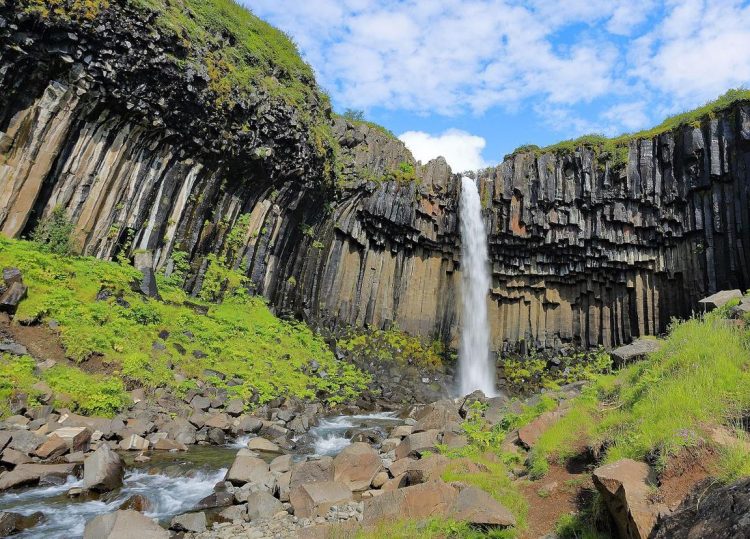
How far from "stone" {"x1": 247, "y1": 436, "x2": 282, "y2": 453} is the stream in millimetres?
408

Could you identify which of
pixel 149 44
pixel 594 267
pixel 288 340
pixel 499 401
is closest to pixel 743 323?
pixel 499 401

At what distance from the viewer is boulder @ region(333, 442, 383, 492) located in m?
9.15

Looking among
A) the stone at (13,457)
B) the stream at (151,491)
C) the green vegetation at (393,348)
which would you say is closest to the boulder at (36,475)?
the stream at (151,491)

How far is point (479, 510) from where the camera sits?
5.95m

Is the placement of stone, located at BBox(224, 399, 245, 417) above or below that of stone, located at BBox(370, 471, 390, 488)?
above

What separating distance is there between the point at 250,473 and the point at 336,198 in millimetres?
20699

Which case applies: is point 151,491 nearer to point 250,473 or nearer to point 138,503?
point 138,503

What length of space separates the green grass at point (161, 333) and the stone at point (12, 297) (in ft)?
0.56

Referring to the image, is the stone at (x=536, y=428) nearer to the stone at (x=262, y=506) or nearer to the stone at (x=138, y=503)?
the stone at (x=262, y=506)

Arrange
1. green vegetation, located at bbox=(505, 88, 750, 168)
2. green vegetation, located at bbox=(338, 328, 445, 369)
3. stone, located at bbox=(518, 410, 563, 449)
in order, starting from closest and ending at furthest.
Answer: stone, located at bbox=(518, 410, 563, 449) → green vegetation, located at bbox=(505, 88, 750, 168) → green vegetation, located at bbox=(338, 328, 445, 369)

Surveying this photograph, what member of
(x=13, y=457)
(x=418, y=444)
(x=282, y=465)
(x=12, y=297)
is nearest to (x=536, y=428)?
(x=418, y=444)

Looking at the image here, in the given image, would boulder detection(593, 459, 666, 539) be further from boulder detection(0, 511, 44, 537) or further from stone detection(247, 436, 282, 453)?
stone detection(247, 436, 282, 453)

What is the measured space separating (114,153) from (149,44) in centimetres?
438

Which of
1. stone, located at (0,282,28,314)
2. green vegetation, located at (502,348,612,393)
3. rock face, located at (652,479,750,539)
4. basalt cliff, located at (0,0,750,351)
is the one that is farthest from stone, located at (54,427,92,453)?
green vegetation, located at (502,348,612,393)
